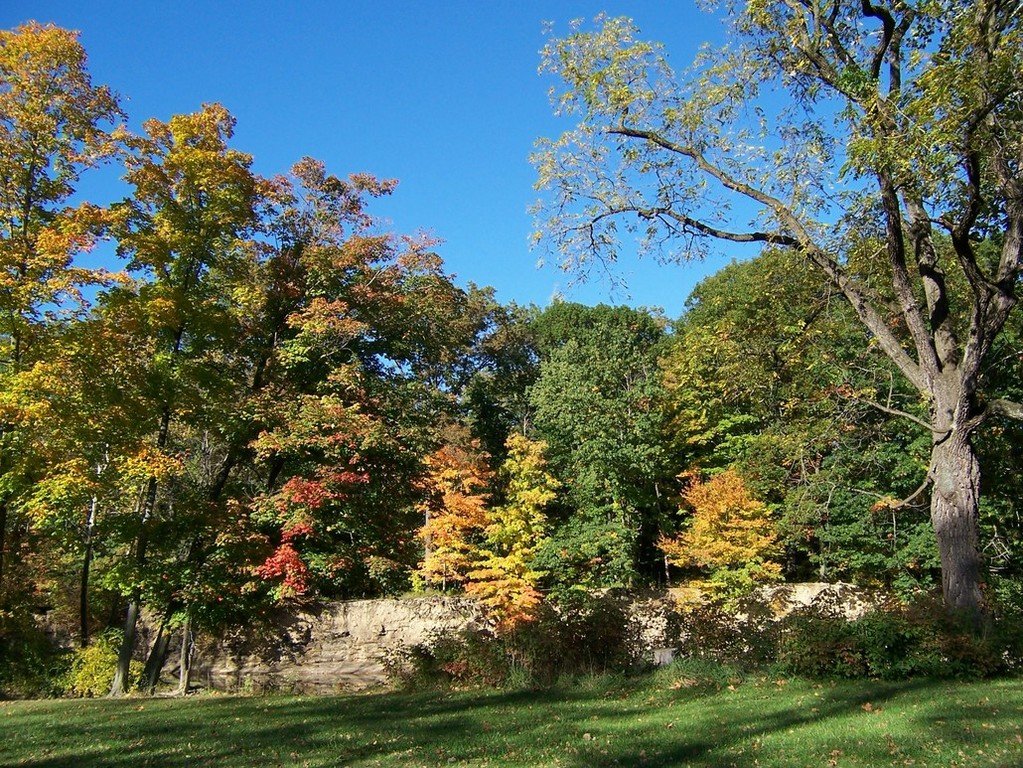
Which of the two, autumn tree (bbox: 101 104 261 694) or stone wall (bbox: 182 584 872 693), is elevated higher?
autumn tree (bbox: 101 104 261 694)

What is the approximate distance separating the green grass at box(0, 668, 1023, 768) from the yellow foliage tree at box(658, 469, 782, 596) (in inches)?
518

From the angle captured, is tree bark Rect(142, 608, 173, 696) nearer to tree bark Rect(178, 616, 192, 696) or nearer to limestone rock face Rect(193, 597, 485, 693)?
tree bark Rect(178, 616, 192, 696)

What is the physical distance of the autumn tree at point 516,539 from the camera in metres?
22.5

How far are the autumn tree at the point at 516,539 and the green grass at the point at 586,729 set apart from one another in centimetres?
1247

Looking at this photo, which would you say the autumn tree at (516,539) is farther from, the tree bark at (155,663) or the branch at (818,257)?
the branch at (818,257)

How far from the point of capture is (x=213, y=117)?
1523cm

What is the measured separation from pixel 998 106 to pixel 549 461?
2004cm

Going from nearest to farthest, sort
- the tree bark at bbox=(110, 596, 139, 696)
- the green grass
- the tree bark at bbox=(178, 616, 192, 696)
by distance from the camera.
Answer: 1. the green grass
2. the tree bark at bbox=(110, 596, 139, 696)
3. the tree bark at bbox=(178, 616, 192, 696)

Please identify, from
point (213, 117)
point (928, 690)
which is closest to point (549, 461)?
point (213, 117)

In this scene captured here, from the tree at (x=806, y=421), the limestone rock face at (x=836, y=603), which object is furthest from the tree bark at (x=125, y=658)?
the tree at (x=806, y=421)

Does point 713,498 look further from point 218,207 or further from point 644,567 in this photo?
point 218,207

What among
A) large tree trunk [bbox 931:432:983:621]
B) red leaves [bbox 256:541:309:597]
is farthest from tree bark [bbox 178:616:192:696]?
large tree trunk [bbox 931:432:983:621]

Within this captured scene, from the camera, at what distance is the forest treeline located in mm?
12609

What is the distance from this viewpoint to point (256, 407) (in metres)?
14.8
